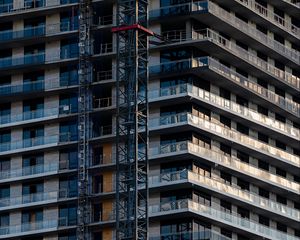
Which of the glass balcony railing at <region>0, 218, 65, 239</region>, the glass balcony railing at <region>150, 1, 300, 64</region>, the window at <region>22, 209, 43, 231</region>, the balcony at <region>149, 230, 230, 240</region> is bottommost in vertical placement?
the balcony at <region>149, 230, 230, 240</region>

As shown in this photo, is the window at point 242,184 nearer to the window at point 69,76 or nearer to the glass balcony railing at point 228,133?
the glass balcony railing at point 228,133

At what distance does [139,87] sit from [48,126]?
992 centimetres

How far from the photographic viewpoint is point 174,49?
169250 millimetres

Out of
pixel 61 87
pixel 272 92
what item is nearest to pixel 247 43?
pixel 272 92

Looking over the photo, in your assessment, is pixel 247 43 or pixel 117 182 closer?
pixel 117 182

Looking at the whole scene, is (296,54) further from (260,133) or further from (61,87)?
(61,87)

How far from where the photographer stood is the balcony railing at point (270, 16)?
17725 centimetres

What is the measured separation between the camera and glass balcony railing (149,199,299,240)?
164m

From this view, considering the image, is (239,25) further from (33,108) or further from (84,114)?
(33,108)

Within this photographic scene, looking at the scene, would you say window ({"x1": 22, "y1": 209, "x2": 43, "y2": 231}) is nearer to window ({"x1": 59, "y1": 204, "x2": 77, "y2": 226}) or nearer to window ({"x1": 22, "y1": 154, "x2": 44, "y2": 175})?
window ({"x1": 59, "y1": 204, "x2": 77, "y2": 226})

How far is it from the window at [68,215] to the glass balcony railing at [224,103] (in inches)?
492

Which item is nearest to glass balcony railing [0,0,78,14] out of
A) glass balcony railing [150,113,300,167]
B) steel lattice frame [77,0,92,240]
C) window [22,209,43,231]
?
steel lattice frame [77,0,92,240]

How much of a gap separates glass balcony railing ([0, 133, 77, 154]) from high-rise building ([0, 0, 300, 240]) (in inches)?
5.2

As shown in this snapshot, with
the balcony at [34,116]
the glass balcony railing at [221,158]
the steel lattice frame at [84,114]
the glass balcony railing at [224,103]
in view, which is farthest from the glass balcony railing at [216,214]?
the balcony at [34,116]
